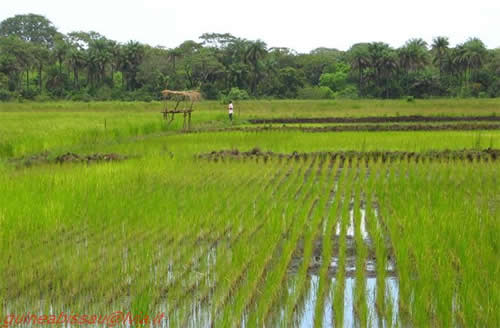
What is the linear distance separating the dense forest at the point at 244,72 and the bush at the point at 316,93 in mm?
83

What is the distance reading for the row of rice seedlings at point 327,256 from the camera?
293cm

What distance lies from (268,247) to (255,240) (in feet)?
0.88

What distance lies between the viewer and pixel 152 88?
4594 centimetres

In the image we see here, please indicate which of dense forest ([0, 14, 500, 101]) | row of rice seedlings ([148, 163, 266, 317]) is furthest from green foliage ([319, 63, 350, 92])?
row of rice seedlings ([148, 163, 266, 317])

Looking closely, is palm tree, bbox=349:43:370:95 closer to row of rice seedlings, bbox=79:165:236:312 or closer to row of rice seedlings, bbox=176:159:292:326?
row of rice seedlings, bbox=176:159:292:326

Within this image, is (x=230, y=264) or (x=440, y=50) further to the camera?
(x=440, y=50)

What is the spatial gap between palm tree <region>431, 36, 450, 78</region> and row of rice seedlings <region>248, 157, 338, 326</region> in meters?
48.8

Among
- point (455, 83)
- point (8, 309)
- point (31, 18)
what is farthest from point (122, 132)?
→ point (31, 18)

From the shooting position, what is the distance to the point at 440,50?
49.4 metres

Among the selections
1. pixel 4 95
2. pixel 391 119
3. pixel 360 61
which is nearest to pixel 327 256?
pixel 391 119

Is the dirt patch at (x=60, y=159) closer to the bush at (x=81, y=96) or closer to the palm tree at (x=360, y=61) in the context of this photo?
the bush at (x=81, y=96)

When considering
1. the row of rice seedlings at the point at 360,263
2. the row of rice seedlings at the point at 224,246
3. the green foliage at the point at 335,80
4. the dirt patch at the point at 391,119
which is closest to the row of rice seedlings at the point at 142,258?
the row of rice seedlings at the point at 224,246

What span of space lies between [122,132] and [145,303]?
12.0m

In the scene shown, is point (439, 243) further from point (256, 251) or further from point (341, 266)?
point (256, 251)
